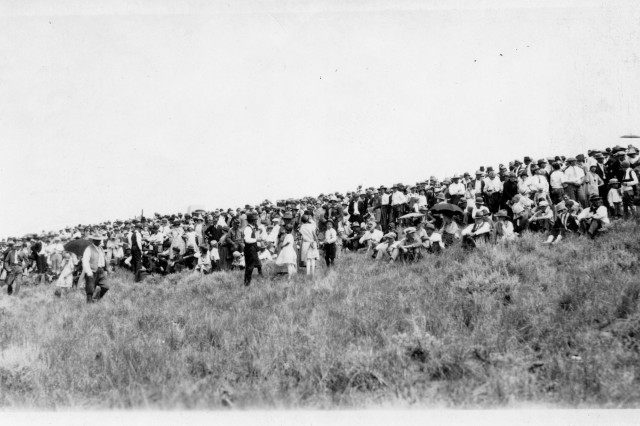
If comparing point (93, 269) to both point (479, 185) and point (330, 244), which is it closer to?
point (330, 244)

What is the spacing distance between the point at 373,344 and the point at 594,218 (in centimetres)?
837

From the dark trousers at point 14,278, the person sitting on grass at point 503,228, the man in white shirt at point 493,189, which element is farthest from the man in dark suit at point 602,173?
the dark trousers at point 14,278

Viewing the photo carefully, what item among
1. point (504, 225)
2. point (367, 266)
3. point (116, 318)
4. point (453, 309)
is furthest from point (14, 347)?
point (504, 225)

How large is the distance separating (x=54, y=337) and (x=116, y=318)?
55.5 inches

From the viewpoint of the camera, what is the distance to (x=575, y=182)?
12719mm

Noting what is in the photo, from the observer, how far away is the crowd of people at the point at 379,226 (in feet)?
40.0

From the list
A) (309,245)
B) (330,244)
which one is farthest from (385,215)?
(309,245)

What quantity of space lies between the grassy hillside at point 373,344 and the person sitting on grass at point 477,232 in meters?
1.68

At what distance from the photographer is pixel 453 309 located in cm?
722

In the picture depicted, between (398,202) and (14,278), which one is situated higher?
(398,202)

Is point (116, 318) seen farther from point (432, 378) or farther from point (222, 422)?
point (432, 378)

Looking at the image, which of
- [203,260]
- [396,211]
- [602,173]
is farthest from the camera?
[396,211]

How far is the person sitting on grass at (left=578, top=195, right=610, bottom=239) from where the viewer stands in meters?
11.1

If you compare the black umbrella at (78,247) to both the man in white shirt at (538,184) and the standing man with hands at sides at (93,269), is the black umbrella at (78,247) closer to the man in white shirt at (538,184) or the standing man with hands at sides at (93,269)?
the standing man with hands at sides at (93,269)
